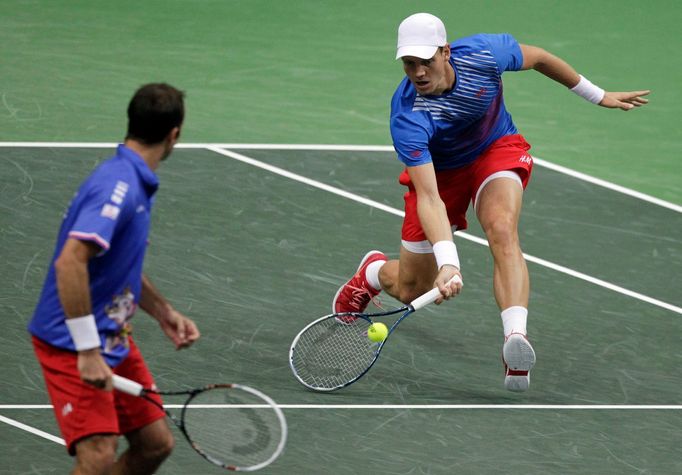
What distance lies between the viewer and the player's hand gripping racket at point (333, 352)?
7844mm

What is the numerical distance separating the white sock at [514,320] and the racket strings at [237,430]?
6.94 feet

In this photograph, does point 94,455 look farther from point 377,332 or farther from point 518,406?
point 518,406

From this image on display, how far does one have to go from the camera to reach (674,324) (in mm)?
8922

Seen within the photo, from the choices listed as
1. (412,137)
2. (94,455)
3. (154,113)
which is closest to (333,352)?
(412,137)

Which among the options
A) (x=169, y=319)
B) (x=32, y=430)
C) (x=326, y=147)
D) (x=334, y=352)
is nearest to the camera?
(x=169, y=319)

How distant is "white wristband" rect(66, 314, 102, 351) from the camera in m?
5.25

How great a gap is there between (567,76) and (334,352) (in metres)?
2.25

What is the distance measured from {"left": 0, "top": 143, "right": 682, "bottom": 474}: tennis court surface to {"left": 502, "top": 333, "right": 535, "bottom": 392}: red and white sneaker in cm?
21

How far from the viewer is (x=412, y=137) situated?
25.7ft

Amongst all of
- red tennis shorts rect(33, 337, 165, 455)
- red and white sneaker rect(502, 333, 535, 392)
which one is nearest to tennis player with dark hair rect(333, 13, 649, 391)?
red and white sneaker rect(502, 333, 535, 392)

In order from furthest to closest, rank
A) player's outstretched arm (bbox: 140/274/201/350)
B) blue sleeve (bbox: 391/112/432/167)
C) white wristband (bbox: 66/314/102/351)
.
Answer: blue sleeve (bbox: 391/112/432/167), player's outstretched arm (bbox: 140/274/201/350), white wristband (bbox: 66/314/102/351)

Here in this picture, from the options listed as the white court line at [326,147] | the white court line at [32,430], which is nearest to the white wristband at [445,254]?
the white court line at [32,430]

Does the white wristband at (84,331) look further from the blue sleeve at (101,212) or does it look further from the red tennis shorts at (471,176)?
the red tennis shorts at (471,176)

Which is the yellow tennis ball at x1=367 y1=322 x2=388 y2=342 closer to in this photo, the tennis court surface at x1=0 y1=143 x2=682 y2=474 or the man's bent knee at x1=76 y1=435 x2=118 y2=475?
the tennis court surface at x1=0 y1=143 x2=682 y2=474
